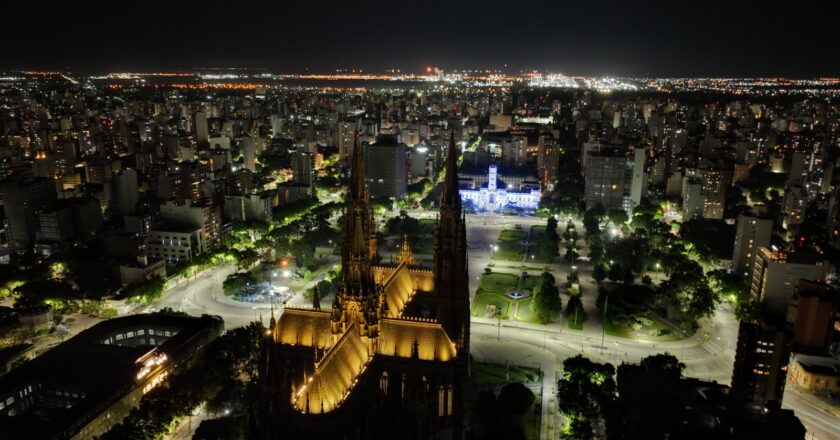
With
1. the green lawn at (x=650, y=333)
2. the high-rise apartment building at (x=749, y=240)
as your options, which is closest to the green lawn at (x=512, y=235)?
the high-rise apartment building at (x=749, y=240)

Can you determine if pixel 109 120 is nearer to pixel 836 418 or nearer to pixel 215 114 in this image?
pixel 215 114

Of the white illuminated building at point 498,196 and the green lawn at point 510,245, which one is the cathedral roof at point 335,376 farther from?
the white illuminated building at point 498,196

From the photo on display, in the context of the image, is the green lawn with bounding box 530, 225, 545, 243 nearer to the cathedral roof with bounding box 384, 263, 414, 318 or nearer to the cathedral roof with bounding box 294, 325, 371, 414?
the cathedral roof with bounding box 384, 263, 414, 318

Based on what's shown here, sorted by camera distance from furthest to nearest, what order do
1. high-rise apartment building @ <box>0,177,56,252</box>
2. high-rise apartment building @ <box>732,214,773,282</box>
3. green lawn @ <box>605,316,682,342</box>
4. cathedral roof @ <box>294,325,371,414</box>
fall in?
high-rise apartment building @ <box>0,177,56,252</box> < high-rise apartment building @ <box>732,214,773,282</box> < green lawn @ <box>605,316,682,342</box> < cathedral roof @ <box>294,325,371,414</box>

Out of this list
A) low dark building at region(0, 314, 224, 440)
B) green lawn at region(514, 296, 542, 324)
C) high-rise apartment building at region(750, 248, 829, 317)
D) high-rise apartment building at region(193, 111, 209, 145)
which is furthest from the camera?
high-rise apartment building at region(193, 111, 209, 145)

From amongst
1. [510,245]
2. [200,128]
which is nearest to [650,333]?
[510,245]

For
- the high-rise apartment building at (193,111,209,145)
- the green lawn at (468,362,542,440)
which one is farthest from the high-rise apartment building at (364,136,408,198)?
the high-rise apartment building at (193,111,209,145)

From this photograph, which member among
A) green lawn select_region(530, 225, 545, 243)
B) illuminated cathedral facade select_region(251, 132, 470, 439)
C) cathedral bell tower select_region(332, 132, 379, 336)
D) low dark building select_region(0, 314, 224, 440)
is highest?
cathedral bell tower select_region(332, 132, 379, 336)
